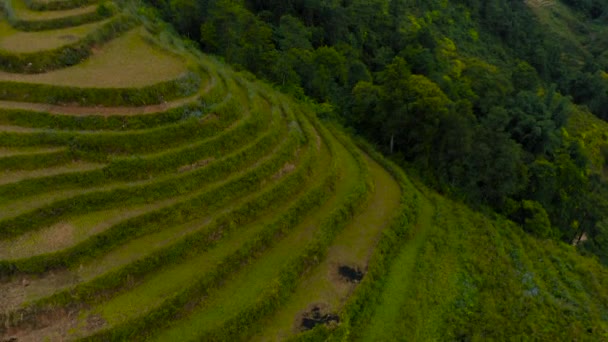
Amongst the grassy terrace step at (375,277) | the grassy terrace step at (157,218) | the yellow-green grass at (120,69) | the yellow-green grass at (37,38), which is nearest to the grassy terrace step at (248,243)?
the grassy terrace step at (157,218)

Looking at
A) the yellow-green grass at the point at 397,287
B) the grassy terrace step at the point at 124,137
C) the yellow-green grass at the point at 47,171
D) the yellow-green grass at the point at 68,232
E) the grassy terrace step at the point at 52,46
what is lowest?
the yellow-green grass at the point at 397,287

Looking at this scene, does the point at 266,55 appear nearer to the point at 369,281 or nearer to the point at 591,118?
the point at 369,281

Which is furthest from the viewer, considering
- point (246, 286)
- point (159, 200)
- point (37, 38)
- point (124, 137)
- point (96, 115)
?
point (37, 38)

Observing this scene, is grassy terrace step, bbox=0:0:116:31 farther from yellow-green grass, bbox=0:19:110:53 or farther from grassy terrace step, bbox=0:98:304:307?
grassy terrace step, bbox=0:98:304:307

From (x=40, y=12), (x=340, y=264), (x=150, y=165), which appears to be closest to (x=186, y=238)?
(x=150, y=165)

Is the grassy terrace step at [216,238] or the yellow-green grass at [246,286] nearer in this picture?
the yellow-green grass at [246,286]

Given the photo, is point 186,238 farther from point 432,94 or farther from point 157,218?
point 432,94

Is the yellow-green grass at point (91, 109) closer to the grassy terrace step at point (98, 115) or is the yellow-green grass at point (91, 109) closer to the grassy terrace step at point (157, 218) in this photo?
the grassy terrace step at point (98, 115)
